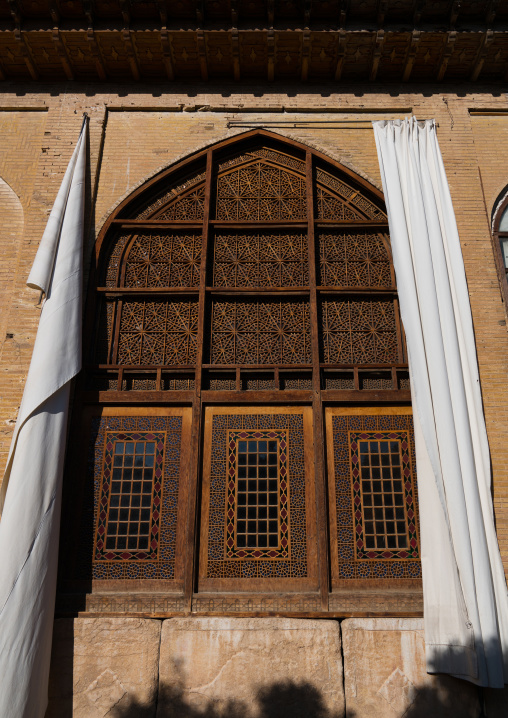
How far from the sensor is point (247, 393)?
5445 millimetres

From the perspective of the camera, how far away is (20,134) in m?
6.54

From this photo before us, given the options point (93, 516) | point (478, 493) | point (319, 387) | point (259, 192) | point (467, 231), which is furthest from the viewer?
point (259, 192)

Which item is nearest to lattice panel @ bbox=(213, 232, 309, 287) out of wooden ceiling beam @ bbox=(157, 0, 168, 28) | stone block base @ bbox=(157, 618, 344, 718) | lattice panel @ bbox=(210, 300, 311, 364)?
lattice panel @ bbox=(210, 300, 311, 364)

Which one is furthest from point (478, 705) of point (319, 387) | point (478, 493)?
point (319, 387)

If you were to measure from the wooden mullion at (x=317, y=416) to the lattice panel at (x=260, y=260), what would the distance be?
5.0 inches

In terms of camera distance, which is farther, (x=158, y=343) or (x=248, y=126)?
(x=248, y=126)

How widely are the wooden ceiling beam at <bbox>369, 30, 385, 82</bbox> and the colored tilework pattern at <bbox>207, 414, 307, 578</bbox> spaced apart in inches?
160

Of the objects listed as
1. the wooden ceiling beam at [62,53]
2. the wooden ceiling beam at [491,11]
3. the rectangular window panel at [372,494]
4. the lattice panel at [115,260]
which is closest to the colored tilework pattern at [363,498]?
the rectangular window panel at [372,494]

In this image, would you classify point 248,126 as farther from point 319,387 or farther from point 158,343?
point 319,387

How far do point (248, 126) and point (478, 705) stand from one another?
A: 19.0 ft

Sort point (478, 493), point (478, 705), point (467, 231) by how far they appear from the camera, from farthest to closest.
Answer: point (467, 231), point (478, 493), point (478, 705)

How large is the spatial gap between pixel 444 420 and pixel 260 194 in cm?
312

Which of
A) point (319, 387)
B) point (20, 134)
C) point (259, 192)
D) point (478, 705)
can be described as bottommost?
point (478, 705)

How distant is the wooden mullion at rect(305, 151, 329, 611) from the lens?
486 centimetres
